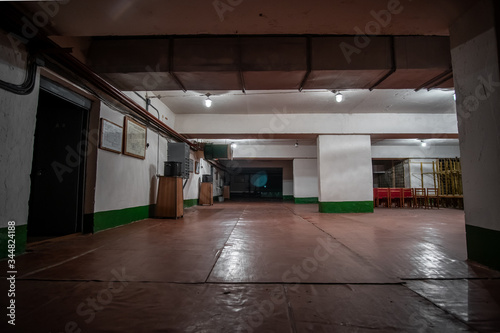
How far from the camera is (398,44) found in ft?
10.6

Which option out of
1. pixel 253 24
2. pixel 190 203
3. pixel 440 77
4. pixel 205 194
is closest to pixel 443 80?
pixel 440 77

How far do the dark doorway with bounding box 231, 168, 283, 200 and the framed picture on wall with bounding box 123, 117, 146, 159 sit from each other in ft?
55.1

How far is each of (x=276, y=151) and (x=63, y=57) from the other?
9.88 metres

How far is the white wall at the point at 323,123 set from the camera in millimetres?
7258

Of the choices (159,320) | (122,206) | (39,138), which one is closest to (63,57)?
(39,138)

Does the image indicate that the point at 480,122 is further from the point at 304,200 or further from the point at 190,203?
the point at 304,200

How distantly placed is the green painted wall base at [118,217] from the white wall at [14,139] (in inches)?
52.5

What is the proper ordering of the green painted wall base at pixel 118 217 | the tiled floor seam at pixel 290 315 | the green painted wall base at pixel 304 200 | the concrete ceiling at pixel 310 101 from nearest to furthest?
1. the tiled floor seam at pixel 290 315
2. the green painted wall base at pixel 118 217
3. the concrete ceiling at pixel 310 101
4. the green painted wall base at pixel 304 200

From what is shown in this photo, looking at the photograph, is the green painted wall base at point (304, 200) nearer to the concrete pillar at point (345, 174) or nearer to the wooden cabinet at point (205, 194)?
the wooden cabinet at point (205, 194)

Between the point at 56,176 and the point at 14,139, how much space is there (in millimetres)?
1414

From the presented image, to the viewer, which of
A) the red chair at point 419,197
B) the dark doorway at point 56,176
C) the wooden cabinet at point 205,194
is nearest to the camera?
the dark doorway at point 56,176

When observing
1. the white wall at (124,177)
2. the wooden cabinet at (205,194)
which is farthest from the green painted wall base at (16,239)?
the wooden cabinet at (205,194)

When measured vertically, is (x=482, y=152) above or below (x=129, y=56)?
below

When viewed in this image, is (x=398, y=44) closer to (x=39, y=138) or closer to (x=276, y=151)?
(x=39, y=138)
